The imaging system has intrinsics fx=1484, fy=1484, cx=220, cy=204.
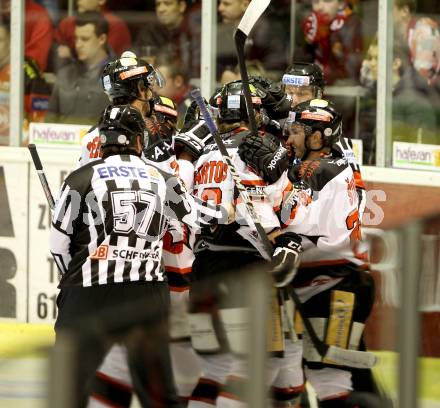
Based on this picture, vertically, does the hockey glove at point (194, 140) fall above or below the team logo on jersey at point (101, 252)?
above

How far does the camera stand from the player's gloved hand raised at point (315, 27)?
→ 336 inches

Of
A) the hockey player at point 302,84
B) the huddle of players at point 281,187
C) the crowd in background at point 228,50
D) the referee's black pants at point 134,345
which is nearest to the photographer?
the referee's black pants at point 134,345

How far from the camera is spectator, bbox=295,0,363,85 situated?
8.48 meters

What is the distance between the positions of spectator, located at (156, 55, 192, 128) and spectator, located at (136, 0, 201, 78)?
4 cm

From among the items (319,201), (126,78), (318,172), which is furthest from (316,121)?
(126,78)

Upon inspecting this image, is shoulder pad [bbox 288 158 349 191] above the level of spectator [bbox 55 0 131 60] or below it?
below

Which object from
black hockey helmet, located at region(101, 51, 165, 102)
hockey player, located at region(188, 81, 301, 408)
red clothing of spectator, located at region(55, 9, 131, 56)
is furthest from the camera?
red clothing of spectator, located at region(55, 9, 131, 56)

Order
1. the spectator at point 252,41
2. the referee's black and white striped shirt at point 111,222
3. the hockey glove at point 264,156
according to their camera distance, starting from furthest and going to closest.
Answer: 1. the spectator at point 252,41
2. the hockey glove at point 264,156
3. the referee's black and white striped shirt at point 111,222

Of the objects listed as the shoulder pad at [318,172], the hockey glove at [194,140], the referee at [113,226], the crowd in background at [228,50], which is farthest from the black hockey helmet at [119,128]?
the crowd in background at [228,50]

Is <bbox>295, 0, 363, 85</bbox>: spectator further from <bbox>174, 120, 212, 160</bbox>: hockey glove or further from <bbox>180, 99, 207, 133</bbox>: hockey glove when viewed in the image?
<bbox>174, 120, 212, 160</bbox>: hockey glove

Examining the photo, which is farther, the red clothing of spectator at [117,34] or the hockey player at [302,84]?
the red clothing of spectator at [117,34]

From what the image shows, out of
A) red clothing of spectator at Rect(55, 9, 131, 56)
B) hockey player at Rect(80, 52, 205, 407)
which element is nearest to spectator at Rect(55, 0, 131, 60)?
red clothing of spectator at Rect(55, 9, 131, 56)

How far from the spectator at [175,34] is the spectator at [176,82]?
0.04m

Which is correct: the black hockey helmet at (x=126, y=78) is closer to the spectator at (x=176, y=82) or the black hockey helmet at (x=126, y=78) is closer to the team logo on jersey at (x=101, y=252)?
the team logo on jersey at (x=101, y=252)
